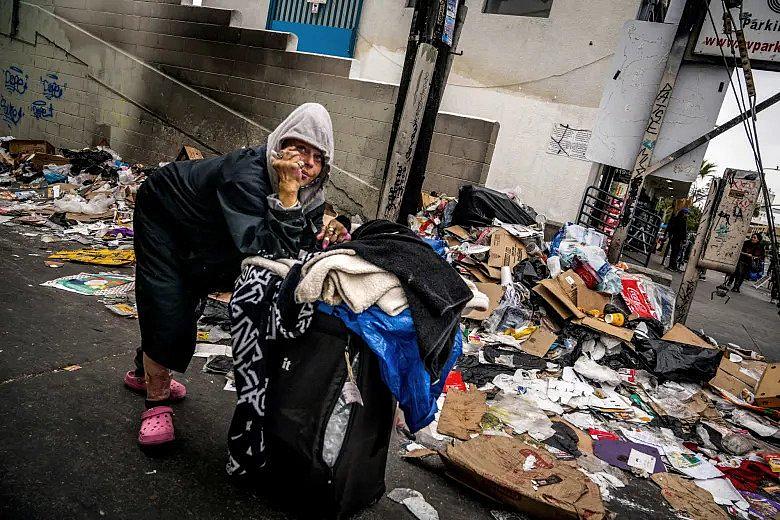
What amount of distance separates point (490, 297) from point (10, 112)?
36.8 feet

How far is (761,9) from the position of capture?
5012 mm

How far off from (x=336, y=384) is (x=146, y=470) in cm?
96

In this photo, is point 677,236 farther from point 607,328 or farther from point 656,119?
point 607,328

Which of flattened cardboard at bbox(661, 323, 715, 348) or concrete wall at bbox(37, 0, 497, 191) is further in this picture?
concrete wall at bbox(37, 0, 497, 191)

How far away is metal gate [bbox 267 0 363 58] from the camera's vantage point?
882cm

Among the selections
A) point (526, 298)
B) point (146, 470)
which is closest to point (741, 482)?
point (526, 298)

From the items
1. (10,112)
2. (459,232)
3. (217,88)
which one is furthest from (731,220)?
(10,112)

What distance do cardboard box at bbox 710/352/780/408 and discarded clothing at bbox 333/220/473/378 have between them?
3660 mm

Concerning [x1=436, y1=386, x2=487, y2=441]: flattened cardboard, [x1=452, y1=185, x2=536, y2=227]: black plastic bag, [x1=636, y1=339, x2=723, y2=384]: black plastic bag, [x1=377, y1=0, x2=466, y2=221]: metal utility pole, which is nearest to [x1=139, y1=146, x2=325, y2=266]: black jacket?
[x1=436, y1=386, x2=487, y2=441]: flattened cardboard

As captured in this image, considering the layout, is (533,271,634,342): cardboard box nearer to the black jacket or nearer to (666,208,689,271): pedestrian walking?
the black jacket

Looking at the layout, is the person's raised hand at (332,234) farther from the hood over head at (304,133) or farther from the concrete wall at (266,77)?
the concrete wall at (266,77)

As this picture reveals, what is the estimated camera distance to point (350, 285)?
1416 mm

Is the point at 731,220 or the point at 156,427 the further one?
the point at 731,220

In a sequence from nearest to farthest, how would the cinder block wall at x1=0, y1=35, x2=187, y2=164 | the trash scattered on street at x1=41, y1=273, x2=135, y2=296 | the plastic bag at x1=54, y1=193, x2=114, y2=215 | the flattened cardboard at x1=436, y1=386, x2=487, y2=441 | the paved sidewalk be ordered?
the flattened cardboard at x1=436, y1=386, x2=487, y2=441
the trash scattered on street at x1=41, y1=273, x2=135, y2=296
the plastic bag at x1=54, y1=193, x2=114, y2=215
the paved sidewalk
the cinder block wall at x1=0, y1=35, x2=187, y2=164
